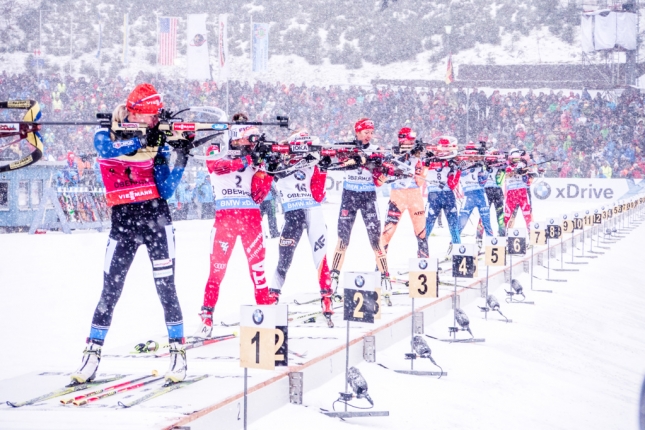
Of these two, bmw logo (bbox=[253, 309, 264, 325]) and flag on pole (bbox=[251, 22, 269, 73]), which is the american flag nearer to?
flag on pole (bbox=[251, 22, 269, 73])

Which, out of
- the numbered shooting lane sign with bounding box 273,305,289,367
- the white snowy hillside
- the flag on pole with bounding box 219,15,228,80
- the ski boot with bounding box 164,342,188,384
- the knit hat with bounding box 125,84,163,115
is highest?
the white snowy hillside

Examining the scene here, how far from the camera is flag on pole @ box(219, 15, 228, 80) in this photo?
31.6 m

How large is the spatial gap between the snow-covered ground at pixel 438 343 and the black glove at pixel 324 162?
6.00 ft

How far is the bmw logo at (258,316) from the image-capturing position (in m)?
5.40

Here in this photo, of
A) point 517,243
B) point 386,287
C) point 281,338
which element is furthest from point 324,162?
point 517,243

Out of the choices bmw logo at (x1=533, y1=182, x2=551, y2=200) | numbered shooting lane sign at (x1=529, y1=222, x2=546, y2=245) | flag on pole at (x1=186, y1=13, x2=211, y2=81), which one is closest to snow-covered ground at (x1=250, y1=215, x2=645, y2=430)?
numbered shooting lane sign at (x1=529, y1=222, x2=546, y2=245)

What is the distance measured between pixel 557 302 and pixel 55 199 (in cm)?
1214

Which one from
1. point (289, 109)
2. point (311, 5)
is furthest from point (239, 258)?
point (311, 5)

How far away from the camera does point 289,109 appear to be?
38.4 metres

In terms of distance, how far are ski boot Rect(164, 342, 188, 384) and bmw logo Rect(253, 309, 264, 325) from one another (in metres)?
0.76

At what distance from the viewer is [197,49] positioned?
107ft

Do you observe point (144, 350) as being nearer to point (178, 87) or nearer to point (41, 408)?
point (41, 408)

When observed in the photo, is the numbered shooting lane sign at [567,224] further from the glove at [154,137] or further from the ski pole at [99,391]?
the glove at [154,137]

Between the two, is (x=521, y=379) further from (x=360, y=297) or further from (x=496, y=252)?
(x=496, y=252)
